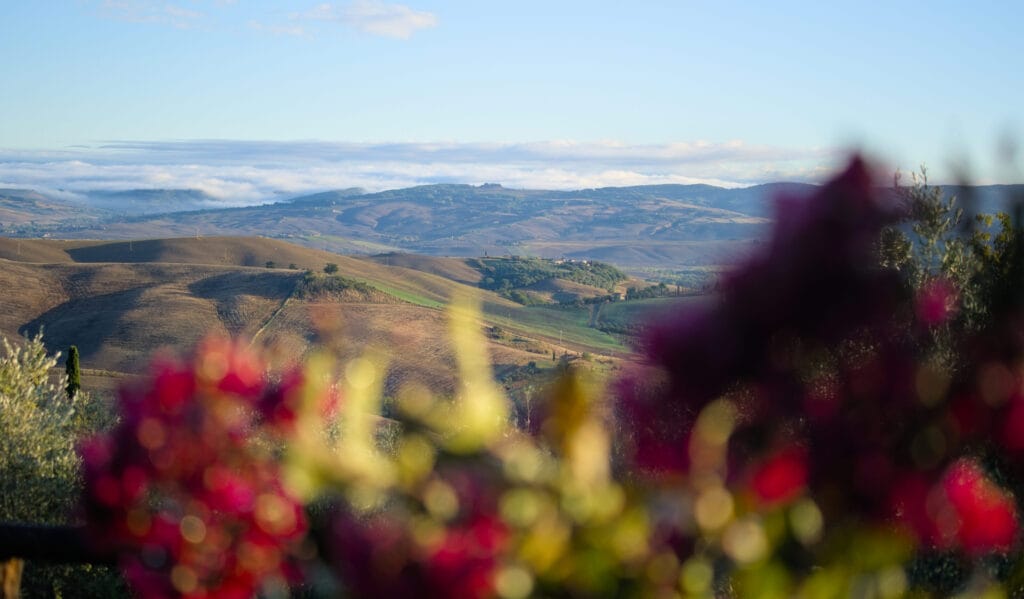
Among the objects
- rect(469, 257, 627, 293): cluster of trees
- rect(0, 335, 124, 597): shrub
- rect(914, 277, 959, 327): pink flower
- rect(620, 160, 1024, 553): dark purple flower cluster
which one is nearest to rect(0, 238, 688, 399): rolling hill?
rect(469, 257, 627, 293): cluster of trees

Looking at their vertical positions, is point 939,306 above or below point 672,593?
above

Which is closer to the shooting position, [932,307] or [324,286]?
[932,307]

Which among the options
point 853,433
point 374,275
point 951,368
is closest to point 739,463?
point 853,433

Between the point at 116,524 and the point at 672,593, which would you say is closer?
the point at 672,593

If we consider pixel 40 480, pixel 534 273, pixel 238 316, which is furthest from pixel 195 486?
pixel 534 273

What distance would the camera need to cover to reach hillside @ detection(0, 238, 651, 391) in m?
62.9

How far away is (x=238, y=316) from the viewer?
256 ft

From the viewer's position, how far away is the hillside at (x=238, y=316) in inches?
2478

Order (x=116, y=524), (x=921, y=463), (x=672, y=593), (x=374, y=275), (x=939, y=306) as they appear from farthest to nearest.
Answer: (x=374, y=275) < (x=939, y=306) < (x=921, y=463) < (x=116, y=524) < (x=672, y=593)

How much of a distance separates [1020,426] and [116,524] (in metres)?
2.42

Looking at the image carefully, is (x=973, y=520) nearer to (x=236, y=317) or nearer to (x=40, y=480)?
(x=40, y=480)

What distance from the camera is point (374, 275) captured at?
122 metres

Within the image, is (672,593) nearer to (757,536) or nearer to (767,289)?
(757,536)

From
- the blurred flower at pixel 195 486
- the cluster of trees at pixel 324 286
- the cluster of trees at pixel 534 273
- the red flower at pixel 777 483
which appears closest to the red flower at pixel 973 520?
the red flower at pixel 777 483
